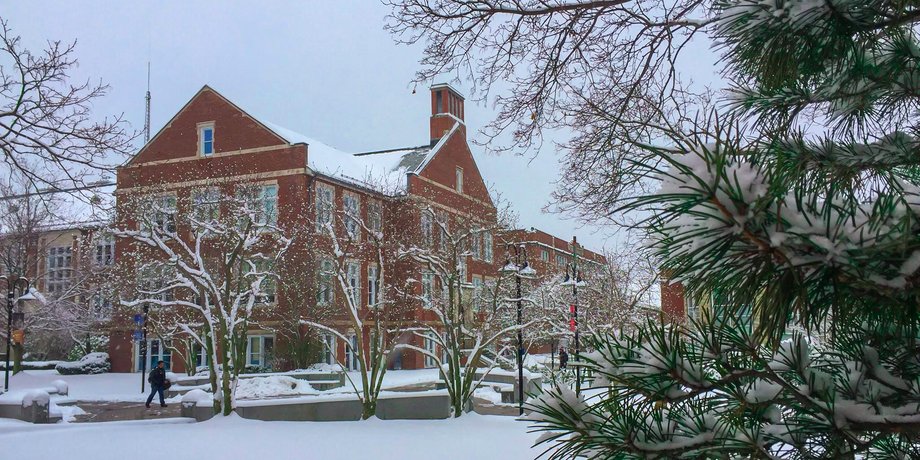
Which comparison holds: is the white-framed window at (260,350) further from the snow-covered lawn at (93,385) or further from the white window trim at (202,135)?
the white window trim at (202,135)

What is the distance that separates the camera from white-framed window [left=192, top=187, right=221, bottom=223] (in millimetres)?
23562

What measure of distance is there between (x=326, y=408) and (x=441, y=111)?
2873cm

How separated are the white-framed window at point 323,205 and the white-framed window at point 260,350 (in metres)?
6.96

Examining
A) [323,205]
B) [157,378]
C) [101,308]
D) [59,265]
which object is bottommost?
[157,378]

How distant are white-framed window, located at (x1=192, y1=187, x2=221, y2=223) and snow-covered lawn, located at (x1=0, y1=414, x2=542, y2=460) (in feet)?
26.8

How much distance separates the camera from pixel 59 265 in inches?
1626

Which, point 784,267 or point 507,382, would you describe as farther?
point 507,382

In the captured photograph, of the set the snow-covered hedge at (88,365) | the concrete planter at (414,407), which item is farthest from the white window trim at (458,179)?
Answer: the concrete planter at (414,407)

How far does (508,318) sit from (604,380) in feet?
85.6

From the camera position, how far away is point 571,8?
17.8ft

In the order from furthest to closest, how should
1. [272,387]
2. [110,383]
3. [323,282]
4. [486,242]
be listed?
[486,242] → [110,383] → [323,282] → [272,387]

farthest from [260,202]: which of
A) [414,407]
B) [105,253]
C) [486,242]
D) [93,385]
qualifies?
[105,253]

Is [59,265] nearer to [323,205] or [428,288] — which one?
[323,205]

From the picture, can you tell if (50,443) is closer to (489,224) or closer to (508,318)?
(489,224)
